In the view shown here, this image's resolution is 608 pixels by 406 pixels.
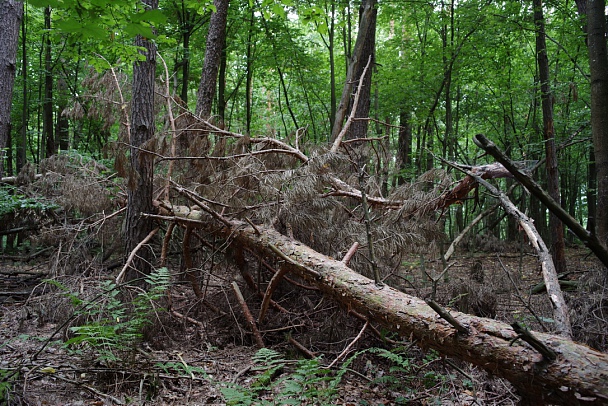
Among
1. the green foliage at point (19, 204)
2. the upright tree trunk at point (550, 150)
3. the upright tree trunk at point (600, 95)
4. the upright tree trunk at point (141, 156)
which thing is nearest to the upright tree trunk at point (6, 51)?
the green foliage at point (19, 204)

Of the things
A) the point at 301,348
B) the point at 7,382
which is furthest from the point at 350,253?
the point at 7,382

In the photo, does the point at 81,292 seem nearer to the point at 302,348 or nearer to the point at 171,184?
the point at 171,184

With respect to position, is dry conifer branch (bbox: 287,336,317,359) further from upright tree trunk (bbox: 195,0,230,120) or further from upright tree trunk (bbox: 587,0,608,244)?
upright tree trunk (bbox: 195,0,230,120)

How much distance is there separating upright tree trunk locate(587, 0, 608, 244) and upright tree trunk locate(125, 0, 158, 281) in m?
6.13

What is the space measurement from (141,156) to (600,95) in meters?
6.41

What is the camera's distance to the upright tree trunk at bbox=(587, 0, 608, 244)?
18.5 ft

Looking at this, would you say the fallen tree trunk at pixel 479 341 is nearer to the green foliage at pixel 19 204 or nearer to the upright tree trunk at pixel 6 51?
the green foliage at pixel 19 204

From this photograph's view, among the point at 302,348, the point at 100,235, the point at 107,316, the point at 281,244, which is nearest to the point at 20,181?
the point at 100,235

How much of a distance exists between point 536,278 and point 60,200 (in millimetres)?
9008

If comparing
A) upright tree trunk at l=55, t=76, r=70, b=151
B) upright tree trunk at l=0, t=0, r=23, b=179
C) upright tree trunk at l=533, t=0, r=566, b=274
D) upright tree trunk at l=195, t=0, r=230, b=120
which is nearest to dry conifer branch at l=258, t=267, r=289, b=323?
upright tree trunk at l=0, t=0, r=23, b=179

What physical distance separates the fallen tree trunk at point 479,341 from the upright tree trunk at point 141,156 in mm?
2024

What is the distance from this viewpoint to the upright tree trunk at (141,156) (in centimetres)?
539

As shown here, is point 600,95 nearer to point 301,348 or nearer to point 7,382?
point 301,348

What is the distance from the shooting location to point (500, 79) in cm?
1303
